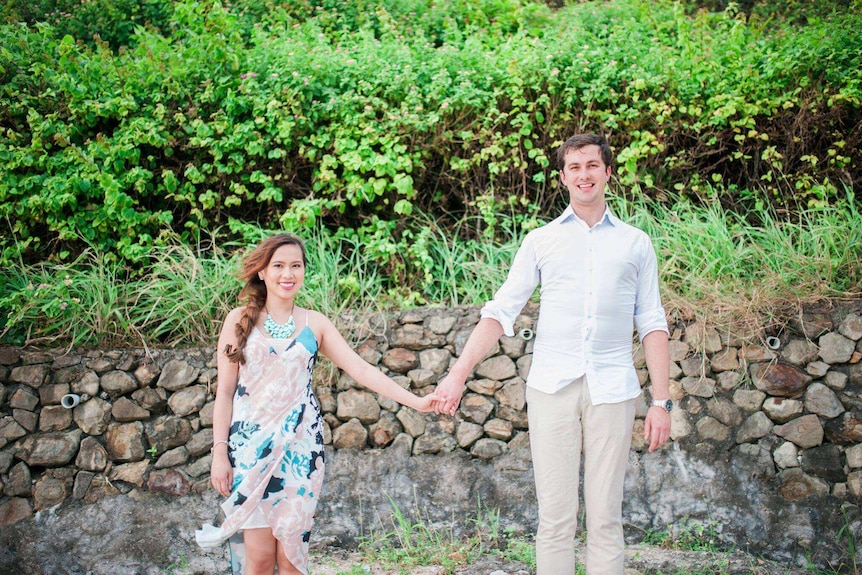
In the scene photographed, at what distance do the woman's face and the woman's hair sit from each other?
0.08ft

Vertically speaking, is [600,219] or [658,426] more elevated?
[600,219]

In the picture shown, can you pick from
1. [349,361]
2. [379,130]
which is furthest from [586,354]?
[379,130]

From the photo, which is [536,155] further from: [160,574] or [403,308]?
[160,574]

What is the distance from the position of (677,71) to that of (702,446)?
2.73 metres

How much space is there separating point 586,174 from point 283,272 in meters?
1.29

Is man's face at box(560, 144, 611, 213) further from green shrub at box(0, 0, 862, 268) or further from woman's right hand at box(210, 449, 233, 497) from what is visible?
green shrub at box(0, 0, 862, 268)

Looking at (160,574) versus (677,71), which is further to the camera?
(677,71)


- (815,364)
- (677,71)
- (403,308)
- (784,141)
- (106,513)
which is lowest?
(106,513)

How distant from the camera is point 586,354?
290cm

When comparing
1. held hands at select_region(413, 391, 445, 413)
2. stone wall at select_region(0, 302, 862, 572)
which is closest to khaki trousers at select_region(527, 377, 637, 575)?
held hands at select_region(413, 391, 445, 413)

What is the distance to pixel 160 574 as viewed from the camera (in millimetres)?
4199

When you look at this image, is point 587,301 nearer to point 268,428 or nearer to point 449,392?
point 449,392

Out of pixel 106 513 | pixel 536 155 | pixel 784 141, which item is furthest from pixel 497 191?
pixel 106 513

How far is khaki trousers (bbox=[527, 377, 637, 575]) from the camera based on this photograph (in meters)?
2.86
